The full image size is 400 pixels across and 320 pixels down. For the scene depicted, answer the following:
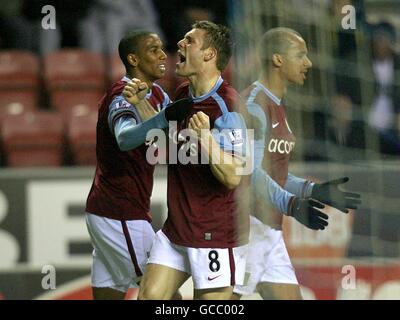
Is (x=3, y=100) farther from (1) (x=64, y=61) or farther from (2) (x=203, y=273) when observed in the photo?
(2) (x=203, y=273)

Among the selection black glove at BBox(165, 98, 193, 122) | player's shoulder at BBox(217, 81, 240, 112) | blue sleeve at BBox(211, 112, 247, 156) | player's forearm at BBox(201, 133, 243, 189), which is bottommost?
player's forearm at BBox(201, 133, 243, 189)

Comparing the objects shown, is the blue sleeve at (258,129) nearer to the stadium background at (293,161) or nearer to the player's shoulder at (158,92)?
the stadium background at (293,161)

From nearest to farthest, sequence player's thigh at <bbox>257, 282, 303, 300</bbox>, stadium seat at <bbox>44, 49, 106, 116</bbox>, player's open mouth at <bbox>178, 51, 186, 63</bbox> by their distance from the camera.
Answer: player's open mouth at <bbox>178, 51, 186, 63</bbox>, player's thigh at <bbox>257, 282, 303, 300</bbox>, stadium seat at <bbox>44, 49, 106, 116</bbox>

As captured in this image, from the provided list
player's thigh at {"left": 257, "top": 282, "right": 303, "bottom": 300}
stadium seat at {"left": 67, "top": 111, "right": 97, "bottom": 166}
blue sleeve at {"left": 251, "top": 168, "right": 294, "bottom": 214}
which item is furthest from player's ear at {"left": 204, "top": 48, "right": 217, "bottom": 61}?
player's thigh at {"left": 257, "top": 282, "right": 303, "bottom": 300}

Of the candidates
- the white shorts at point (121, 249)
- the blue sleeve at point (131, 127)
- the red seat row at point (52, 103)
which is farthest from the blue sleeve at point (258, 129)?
the red seat row at point (52, 103)

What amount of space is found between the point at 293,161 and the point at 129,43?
761 millimetres

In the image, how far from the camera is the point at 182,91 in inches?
136

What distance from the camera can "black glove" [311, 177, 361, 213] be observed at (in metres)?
3.64

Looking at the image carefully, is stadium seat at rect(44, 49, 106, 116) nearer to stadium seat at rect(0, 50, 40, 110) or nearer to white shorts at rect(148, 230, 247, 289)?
stadium seat at rect(0, 50, 40, 110)

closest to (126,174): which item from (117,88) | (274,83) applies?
(117,88)

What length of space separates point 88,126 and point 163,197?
477 millimetres

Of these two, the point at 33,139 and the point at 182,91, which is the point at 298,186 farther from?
the point at 33,139

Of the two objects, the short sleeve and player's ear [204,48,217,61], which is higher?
player's ear [204,48,217,61]
